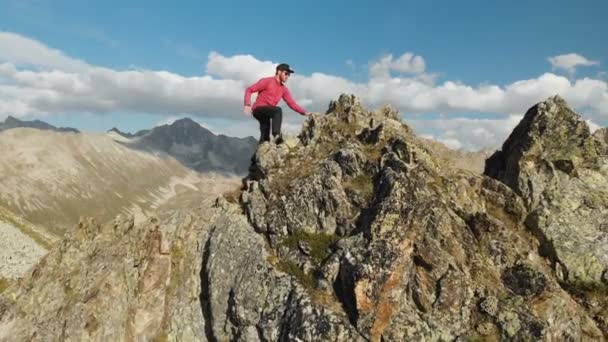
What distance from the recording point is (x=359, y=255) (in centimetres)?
2222

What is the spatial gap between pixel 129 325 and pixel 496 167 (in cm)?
2429

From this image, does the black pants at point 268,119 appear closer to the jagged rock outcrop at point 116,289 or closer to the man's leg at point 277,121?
the man's leg at point 277,121

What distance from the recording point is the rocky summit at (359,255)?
835 inches

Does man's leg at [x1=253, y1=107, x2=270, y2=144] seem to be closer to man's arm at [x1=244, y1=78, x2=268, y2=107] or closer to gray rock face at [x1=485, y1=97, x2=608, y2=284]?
man's arm at [x1=244, y1=78, x2=268, y2=107]

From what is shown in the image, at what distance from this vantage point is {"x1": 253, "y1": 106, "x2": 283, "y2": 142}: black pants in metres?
30.0

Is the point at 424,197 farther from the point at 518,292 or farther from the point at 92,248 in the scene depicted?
the point at 92,248

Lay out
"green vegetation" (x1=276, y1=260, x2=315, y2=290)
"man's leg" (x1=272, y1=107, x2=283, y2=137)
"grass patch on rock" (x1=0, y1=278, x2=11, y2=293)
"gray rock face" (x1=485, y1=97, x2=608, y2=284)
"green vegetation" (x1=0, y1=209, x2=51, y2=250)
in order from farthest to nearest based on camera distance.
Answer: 1. "green vegetation" (x1=0, y1=209, x2=51, y2=250)
2. "grass patch on rock" (x1=0, y1=278, x2=11, y2=293)
3. "man's leg" (x1=272, y1=107, x2=283, y2=137)
4. "gray rock face" (x1=485, y1=97, x2=608, y2=284)
5. "green vegetation" (x1=276, y1=260, x2=315, y2=290)

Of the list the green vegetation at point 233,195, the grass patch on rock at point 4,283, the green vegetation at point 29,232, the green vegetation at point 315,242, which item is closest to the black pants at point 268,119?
the green vegetation at point 233,195

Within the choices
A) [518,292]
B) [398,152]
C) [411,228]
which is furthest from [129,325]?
[518,292]

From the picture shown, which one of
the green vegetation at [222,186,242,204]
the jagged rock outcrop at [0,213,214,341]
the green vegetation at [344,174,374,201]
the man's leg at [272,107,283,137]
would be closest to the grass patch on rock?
the jagged rock outcrop at [0,213,214,341]

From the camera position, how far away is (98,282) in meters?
25.1

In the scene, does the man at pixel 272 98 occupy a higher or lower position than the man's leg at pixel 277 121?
higher

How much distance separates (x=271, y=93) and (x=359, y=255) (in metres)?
12.4

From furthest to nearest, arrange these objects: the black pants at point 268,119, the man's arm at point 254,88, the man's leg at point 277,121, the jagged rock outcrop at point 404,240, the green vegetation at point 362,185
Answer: the man's leg at point 277,121 → the black pants at point 268,119 → the man's arm at point 254,88 → the green vegetation at point 362,185 → the jagged rock outcrop at point 404,240
